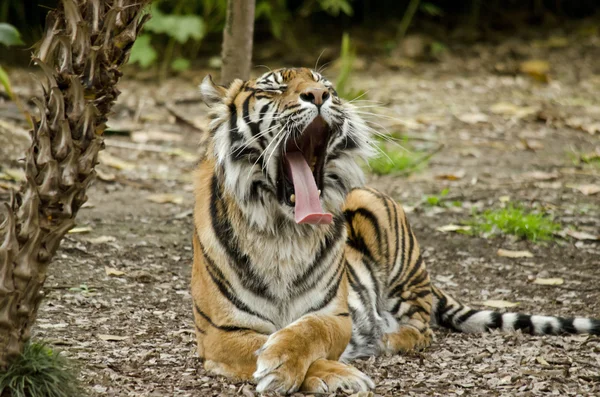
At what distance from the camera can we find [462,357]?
3.90 meters

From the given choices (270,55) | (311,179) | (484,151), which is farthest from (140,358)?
(270,55)

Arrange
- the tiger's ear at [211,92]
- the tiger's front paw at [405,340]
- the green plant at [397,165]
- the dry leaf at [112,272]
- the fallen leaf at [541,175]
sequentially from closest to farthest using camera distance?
the tiger's ear at [211,92] → the tiger's front paw at [405,340] → the dry leaf at [112,272] → the fallen leaf at [541,175] → the green plant at [397,165]

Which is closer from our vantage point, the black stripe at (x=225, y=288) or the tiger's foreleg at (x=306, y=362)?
the tiger's foreleg at (x=306, y=362)

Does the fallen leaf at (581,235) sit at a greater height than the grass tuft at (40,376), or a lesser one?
lesser

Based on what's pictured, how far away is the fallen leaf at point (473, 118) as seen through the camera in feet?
30.2

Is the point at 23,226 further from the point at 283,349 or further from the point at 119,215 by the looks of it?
the point at 119,215

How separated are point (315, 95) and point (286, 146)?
0.29m

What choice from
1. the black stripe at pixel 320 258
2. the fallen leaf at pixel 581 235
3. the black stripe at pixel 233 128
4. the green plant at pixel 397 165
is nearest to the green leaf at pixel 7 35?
the black stripe at pixel 233 128

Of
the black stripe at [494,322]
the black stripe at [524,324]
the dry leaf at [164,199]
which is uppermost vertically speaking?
the black stripe at [524,324]

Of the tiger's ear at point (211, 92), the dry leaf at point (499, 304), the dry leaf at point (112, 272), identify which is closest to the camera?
the tiger's ear at point (211, 92)

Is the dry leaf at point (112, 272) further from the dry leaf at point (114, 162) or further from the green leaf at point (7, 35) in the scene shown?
the dry leaf at point (114, 162)

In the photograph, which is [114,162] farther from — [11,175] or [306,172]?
[306,172]

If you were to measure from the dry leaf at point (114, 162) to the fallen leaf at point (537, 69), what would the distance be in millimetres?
5338

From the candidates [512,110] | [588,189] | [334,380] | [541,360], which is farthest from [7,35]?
[512,110]
